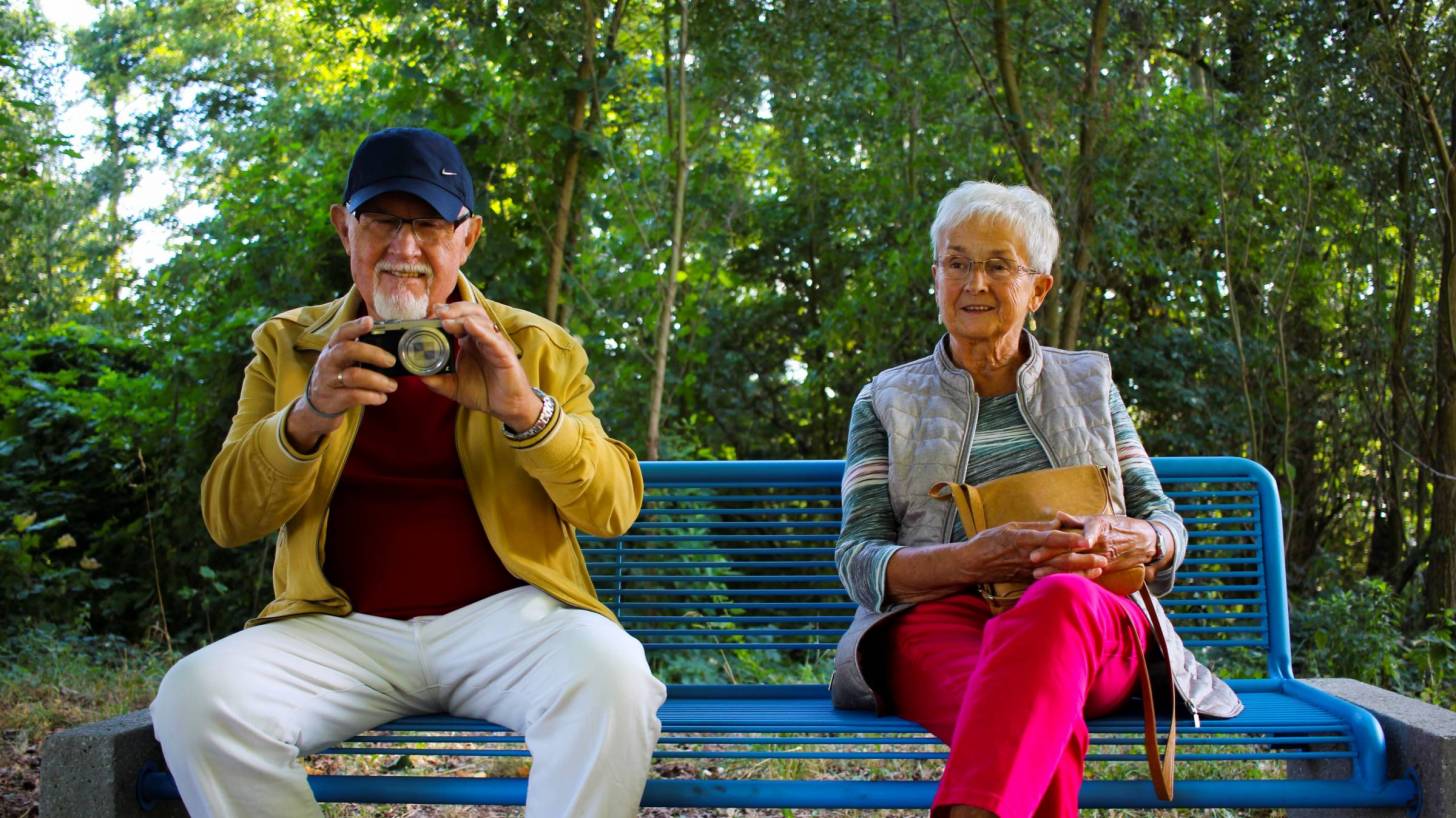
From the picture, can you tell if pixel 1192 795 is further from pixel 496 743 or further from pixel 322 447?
pixel 322 447

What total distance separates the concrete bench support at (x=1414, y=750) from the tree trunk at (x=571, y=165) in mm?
3781

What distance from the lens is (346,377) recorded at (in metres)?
2.46

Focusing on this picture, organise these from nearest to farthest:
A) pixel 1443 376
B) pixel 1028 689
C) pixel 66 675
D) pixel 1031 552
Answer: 1. pixel 1028 689
2. pixel 1031 552
3. pixel 66 675
4. pixel 1443 376

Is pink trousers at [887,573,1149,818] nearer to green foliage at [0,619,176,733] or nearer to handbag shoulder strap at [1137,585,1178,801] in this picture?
handbag shoulder strap at [1137,585,1178,801]

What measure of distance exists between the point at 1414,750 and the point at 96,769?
103 inches

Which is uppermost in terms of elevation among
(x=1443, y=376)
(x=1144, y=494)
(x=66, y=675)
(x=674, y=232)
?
(x=674, y=232)

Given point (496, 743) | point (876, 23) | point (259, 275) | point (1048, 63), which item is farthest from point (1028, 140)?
point (496, 743)

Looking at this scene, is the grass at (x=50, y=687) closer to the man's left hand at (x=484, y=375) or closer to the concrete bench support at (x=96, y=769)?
the concrete bench support at (x=96, y=769)

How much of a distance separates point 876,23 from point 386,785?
551 centimetres

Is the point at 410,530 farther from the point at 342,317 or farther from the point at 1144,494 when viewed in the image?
the point at 1144,494

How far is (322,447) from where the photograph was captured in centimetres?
261

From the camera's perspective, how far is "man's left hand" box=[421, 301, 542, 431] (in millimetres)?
2463

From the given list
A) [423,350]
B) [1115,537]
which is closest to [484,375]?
[423,350]

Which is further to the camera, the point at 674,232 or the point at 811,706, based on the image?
the point at 674,232
